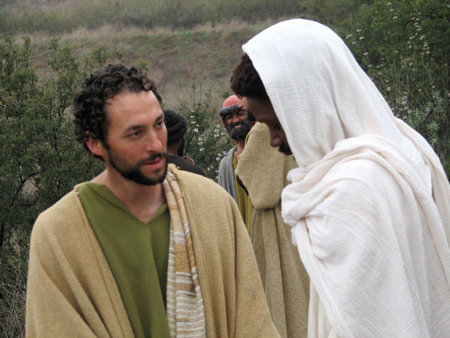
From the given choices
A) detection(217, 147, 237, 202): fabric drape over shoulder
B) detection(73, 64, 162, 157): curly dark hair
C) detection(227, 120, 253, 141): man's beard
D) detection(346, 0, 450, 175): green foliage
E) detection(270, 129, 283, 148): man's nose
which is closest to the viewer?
detection(73, 64, 162, 157): curly dark hair

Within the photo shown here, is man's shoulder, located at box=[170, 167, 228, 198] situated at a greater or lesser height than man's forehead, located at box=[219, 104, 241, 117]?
lesser

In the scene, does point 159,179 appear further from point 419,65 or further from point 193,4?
point 193,4

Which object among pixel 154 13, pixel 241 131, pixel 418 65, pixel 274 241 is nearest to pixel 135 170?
pixel 274 241

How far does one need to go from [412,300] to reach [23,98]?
597 cm

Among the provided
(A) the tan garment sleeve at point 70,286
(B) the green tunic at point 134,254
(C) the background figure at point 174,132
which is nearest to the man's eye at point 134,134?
(B) the green tunic at point 134,254

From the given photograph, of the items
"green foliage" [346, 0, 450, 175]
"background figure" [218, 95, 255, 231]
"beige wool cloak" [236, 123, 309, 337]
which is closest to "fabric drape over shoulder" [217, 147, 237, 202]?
"background figure" [218, 95, 255, 231]

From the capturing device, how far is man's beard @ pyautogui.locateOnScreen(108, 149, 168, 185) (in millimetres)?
2867

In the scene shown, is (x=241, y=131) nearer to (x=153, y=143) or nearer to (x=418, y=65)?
(x=153, y=143)

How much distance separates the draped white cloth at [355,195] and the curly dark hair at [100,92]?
453mm

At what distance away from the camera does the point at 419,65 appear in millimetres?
10859

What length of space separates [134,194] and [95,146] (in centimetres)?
24

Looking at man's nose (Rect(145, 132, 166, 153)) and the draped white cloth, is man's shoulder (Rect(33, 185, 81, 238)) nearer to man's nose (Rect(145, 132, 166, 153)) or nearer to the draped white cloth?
man's nose (Rect(145, 132, 166, 153))

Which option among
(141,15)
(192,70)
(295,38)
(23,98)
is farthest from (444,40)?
(141,15)

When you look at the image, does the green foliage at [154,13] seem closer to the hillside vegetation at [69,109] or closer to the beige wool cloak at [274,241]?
the hillside vegetation at [69,109]
